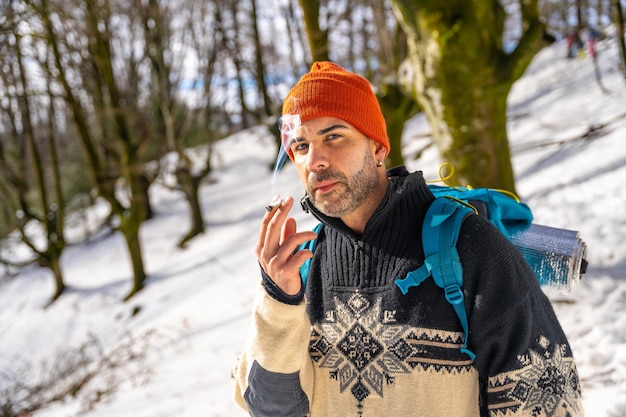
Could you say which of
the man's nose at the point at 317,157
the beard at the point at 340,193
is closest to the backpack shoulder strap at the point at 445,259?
the beard at the point at 340,193

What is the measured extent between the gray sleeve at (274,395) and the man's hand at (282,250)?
0.32 m

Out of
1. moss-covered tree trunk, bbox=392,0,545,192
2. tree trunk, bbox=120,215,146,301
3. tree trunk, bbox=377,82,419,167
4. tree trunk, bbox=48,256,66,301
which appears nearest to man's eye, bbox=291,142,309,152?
moss-covered tree trunk, bbox=392,0,545,192

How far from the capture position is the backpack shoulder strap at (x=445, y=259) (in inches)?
54.9

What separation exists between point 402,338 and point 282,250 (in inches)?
19.6

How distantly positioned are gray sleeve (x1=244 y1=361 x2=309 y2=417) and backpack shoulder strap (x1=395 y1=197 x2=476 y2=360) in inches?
20.4

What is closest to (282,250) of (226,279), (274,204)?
(274,204)

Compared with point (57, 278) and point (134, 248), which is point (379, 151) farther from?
point (57, 278)

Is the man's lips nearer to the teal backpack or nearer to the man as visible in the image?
the man

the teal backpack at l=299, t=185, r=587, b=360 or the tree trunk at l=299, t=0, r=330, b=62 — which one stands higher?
the tree trunk at l=299, t=0, r=330, b=62

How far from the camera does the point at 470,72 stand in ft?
12.9

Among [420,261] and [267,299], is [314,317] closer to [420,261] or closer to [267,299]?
[267,299]

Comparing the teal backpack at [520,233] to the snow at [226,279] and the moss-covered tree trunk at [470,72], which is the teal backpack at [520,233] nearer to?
the snow at [226,279]

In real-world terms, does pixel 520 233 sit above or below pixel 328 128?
below

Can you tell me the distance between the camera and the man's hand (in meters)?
1.40
